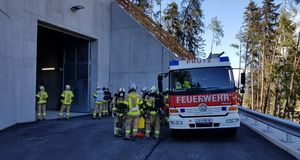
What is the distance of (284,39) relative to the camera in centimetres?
4059

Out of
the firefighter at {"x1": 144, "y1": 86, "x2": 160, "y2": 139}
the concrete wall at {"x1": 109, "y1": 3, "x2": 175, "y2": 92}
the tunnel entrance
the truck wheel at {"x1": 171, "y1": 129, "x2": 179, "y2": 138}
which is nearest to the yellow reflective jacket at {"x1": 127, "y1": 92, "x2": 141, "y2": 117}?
the firefighter at {"x1": 144, "y1": 86, "x2": 160, "y2": 139}

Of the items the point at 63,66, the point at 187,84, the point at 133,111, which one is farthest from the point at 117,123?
the point at 63,66

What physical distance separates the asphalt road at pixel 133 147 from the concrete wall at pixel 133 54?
11246 mm

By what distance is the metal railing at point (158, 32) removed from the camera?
24.0 metres

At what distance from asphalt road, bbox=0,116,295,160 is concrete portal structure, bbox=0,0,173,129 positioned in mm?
3376

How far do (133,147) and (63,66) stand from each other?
18.1 metres

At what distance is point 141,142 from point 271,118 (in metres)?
3.95

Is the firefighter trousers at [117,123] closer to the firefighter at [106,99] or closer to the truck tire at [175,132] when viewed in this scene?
the truck tire at [175,132]

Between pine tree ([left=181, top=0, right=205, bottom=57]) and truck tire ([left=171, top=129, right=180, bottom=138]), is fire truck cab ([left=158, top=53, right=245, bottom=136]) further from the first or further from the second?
pine tree ([left=181, top=0, right=205, bottom=57])

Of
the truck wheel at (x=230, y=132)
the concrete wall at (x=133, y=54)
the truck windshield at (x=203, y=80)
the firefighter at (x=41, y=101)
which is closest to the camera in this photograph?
the truck windshield at (x=203, y=80)

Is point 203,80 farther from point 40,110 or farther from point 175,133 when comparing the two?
point 40,110

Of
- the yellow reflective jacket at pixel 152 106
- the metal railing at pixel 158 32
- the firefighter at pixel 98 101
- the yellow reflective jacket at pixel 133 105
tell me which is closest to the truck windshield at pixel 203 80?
the yellow reflective jacket at pixel 152 106

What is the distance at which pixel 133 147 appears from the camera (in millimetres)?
9336

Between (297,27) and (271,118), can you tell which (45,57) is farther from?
(297,27)
